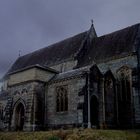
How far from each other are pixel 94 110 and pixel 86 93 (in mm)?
2326

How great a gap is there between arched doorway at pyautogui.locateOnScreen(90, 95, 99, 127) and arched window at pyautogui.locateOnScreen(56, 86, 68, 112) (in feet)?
9.78

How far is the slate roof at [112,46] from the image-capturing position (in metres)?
30.1

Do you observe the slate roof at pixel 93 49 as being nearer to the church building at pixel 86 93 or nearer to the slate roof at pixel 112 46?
the slate roof at pixel 112 46

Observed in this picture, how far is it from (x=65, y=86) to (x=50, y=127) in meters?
4.80

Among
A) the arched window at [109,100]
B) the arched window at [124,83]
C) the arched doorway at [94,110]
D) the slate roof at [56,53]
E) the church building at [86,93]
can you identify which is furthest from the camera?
the slate roof at [56,53]

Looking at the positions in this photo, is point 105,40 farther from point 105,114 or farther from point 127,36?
point 105,114

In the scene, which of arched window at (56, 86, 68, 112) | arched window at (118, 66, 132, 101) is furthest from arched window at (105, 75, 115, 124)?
arched window at (56, 86, 68, 112)

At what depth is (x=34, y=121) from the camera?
27.3 meters

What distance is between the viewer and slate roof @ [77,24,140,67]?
30.1m

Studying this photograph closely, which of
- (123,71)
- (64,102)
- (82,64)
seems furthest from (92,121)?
(82,64)

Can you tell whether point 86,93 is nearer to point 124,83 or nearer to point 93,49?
point 124,83

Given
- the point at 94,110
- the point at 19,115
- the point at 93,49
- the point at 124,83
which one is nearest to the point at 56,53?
the point at 93,49

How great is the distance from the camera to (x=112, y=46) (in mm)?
32156

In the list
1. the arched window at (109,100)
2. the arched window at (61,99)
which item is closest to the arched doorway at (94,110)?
the arched window at (109,100)
